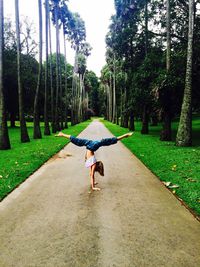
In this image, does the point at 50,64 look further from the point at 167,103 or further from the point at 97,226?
the point at 97,226

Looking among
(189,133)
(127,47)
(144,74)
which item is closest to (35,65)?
(127,47)

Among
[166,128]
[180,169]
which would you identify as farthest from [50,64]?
[180,169]

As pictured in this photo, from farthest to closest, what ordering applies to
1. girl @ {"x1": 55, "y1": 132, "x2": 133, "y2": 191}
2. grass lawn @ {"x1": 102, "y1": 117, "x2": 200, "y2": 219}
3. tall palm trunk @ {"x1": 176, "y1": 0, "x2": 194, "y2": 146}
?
tall palm trunk @ {"x1": 176, "y1": 0, "x2": 194, "y2": 146}
girl @ {"x1": 55, "y1": 132, "x2": 133, "y2": 191}
grass lawn @ {"x1": 102, "y1": 117, "x2": 200, "y2": 219}

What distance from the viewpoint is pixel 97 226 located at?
5656mm

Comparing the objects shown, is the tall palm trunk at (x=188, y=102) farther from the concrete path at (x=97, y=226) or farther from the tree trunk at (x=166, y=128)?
the concrete path at (x=97, y=226)

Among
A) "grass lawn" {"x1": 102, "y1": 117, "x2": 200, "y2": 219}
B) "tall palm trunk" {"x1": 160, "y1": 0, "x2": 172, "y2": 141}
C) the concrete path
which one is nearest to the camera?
the concrete path

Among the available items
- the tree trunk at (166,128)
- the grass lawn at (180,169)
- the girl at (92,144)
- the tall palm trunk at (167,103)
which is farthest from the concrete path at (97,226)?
the tree trunk at (166,128)

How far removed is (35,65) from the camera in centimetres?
5025

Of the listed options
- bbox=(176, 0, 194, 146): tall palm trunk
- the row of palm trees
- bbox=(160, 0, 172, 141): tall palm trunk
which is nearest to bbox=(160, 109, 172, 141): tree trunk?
bbox=(160, 0, 172, 141): tall palm trunk

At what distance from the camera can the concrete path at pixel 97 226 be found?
4445 millimetres

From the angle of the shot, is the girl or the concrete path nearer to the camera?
the concrete path

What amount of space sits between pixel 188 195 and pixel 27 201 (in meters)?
3.88

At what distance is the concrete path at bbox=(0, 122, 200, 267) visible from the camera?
4445 mm

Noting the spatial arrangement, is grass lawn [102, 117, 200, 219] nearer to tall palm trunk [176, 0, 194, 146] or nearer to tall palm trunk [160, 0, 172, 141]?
tall palm trunk [176, 0, 194, 146]
